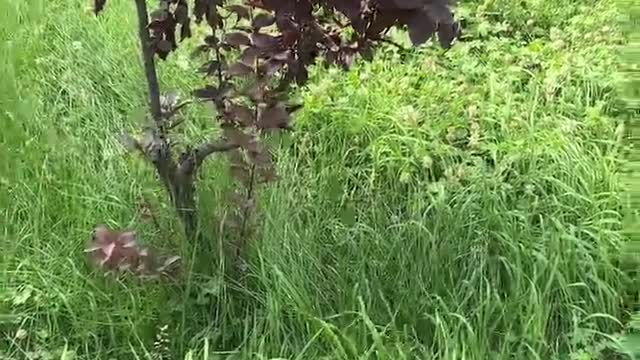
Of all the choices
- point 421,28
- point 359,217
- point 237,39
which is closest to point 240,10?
point 237,39

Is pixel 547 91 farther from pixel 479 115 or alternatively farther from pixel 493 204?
pixel 493 204

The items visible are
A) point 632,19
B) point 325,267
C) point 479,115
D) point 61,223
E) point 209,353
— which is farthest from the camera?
point 479,115

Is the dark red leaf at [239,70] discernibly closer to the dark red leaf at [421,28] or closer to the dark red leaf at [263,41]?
the dark red leaf at [263,41]

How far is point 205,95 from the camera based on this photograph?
252 cm

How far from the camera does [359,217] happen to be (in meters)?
2.86

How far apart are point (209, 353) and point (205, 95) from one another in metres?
0.61

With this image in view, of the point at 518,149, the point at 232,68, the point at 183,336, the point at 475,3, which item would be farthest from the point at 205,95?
the point at 475,3

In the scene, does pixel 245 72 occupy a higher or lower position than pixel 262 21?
lower

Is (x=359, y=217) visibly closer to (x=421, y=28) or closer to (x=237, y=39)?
(x=237, y=39)

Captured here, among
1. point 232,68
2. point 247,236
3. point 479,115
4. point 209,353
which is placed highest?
point 232,68

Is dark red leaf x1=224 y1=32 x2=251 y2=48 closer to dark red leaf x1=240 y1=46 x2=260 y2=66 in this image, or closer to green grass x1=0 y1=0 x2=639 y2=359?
dark red leaf x1=240 y1=46 x2=260 y2=66

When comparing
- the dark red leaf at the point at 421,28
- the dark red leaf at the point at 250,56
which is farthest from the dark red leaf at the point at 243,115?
the dark red leaf at the point at 421,28

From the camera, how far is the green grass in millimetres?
2494

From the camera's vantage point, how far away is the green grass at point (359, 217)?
2.49 meters
